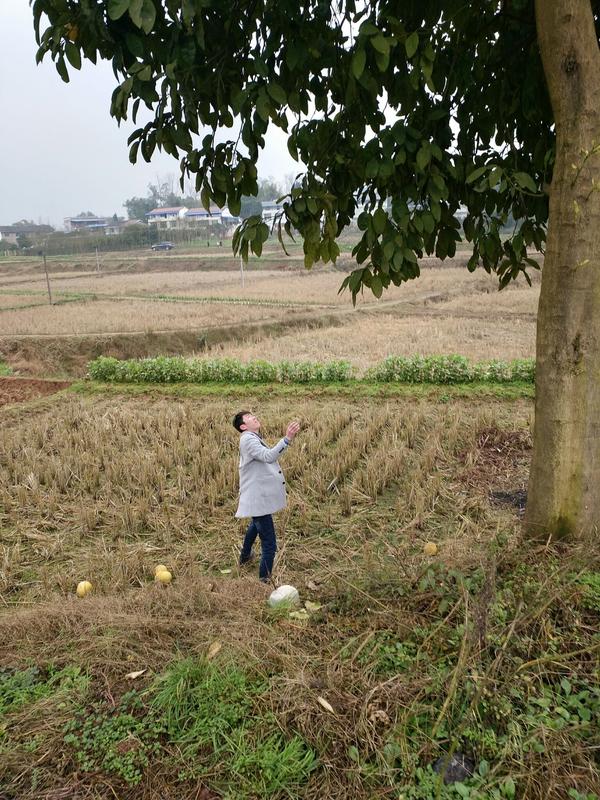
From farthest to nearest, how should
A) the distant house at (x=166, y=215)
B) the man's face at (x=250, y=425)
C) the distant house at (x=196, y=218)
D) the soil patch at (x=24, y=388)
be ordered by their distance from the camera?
the distant house at (x=166, y=215) → the distant house at (x=196, y=218) → the soil patch at (x=24, y=388) → the man's face at (x=250, y=425)

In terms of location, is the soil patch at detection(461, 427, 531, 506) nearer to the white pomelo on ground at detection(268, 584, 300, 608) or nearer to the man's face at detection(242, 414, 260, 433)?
the man's face at detection(242, 414, 260, 433)

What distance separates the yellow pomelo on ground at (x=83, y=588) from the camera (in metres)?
4.30

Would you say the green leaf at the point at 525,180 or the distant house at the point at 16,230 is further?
the distant house at the point at 16,230

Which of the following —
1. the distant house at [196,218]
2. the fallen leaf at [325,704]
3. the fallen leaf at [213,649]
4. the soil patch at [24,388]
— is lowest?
the soil patch at [24,388]

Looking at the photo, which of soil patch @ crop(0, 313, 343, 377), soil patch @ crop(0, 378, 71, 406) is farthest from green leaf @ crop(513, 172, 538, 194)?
soil patch @ crop(0, 313, 343, 377)

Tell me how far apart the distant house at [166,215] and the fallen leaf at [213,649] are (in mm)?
65972

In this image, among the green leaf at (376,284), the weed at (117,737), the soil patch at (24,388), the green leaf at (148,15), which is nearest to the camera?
the weed at (117,737)

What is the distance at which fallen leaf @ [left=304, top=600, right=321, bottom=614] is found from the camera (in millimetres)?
3157

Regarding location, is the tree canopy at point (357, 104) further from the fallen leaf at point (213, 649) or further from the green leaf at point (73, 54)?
the fallen leaf at point (213, 649)

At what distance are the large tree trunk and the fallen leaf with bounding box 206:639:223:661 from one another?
1.87m

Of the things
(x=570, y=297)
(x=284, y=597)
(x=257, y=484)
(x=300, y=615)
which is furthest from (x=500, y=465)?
(x=300, y=615)

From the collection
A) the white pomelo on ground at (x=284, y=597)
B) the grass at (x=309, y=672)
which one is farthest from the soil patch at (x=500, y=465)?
the white pomelo on ground at (x=284, y=597)

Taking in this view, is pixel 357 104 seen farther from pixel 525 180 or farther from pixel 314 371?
pixel 314 371

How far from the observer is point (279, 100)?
284cm
